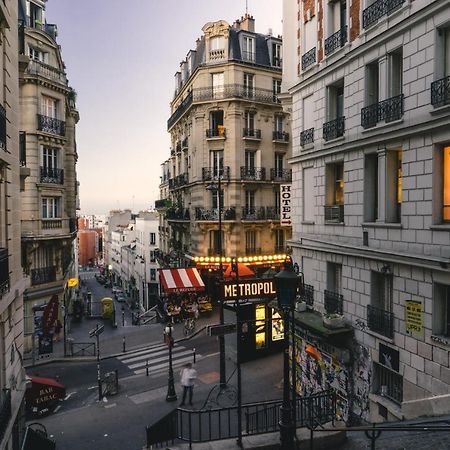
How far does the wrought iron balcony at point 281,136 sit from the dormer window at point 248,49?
248 inches

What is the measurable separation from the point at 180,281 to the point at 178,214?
16.9 metres

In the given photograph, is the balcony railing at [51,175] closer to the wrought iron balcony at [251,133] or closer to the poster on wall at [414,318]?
the wrought iron balcony at [251,133]

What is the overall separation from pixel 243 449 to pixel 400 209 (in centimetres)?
757

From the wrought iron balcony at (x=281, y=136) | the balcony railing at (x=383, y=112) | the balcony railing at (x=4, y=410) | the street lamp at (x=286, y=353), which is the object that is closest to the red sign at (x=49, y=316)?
the balcony railing at (x=4, y=410)

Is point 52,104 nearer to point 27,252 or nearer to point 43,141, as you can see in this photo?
point 43,141

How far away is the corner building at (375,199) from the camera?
Result: 9.99 m

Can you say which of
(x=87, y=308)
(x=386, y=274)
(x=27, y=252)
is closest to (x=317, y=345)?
(x=386, y=274)

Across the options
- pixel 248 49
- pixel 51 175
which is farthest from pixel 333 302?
pixel 248 49

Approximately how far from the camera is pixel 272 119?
34.4 meters

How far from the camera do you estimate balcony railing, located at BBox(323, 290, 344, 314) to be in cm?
1375

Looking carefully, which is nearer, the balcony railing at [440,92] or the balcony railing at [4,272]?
the balcony railing at [4,272]

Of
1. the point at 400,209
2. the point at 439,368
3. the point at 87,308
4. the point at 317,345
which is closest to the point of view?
the point at 439,368

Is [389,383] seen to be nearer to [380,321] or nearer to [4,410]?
[380,321]

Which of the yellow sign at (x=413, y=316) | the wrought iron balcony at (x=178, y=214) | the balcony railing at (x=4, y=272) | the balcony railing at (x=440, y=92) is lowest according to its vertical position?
the yellow sign at (x=413, y=316)
